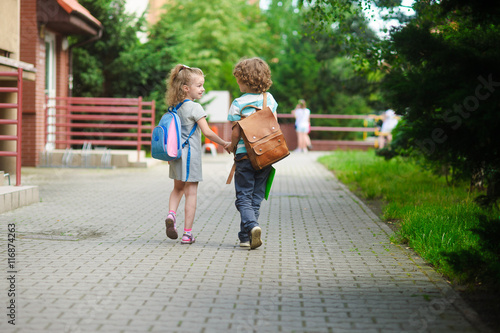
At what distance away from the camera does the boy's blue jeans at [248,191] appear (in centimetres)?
639

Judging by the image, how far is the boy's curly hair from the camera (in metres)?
6.39

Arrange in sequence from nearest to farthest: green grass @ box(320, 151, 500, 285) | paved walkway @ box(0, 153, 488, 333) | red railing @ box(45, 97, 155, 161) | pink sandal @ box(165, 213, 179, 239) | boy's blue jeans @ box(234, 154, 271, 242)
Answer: paved walkway @ box(0, 153, 488, 333) → green grass @ box(320, 151, 500, 285) → boy's blue jeans @ box(234, 154, 271, 242) → pink sandal @ box(165, 213, 179, 239) → red railing @ box(45, 97, 155, 161)

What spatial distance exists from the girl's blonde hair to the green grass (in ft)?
8.69

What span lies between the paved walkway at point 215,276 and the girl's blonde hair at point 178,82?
145 cm

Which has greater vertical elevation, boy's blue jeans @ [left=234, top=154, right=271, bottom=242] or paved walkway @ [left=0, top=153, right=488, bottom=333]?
boy's blue jeans @ [left=234, top=154, right=271, bottom=242]

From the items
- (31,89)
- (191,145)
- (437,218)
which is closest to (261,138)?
(191,145)

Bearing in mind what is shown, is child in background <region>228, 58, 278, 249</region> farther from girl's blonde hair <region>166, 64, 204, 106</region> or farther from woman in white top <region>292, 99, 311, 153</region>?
woman in white top <region>292, 99, 311, 153</region>

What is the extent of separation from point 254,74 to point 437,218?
257cm

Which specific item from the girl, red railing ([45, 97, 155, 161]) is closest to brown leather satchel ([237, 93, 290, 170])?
the girl

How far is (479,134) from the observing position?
3762 millimetres

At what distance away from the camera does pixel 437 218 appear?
23.7 feet

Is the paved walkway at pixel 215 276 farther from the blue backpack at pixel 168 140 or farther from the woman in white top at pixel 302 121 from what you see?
the woman in white top at pixel 302 121

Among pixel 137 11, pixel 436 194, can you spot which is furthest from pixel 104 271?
pixel 137 11

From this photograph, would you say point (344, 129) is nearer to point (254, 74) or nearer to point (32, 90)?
point (32, 90)
